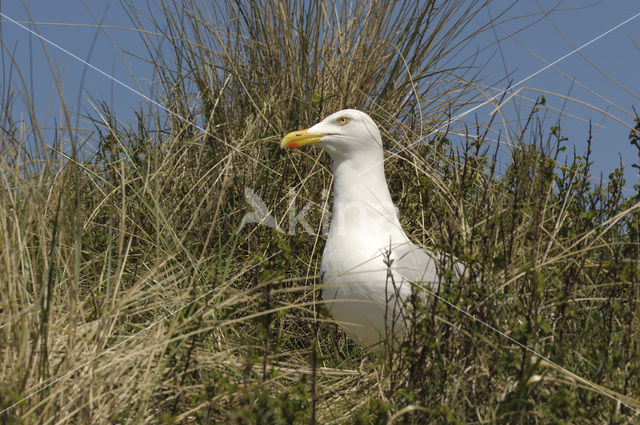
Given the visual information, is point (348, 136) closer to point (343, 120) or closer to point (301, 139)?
point (343, 120)

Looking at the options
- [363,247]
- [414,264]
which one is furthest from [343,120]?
[414,264]

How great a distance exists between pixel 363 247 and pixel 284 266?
2.96ft

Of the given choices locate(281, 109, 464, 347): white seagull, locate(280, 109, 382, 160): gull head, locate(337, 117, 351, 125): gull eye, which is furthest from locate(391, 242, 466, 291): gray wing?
locate(337, 117, 351, 125): gull eye

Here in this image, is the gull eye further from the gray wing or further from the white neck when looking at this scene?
the gray wing

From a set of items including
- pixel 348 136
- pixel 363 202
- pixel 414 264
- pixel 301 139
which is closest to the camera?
pixel 414 264

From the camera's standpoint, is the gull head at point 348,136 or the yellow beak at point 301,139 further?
the yellow beak at point 301,139

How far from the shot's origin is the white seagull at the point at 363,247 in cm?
287

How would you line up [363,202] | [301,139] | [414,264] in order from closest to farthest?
[414,264]
[363,202]
[301,139]

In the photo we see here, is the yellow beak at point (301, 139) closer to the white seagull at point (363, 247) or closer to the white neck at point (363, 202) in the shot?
the white seagull at point (363, 247)

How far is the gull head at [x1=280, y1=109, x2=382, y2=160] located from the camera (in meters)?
3.27

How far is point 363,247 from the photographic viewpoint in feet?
9.71

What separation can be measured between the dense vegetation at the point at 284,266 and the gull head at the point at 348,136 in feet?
1.24

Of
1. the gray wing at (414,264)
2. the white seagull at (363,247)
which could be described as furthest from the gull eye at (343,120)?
the gray wing at (414,264)

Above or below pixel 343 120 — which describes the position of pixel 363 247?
below
